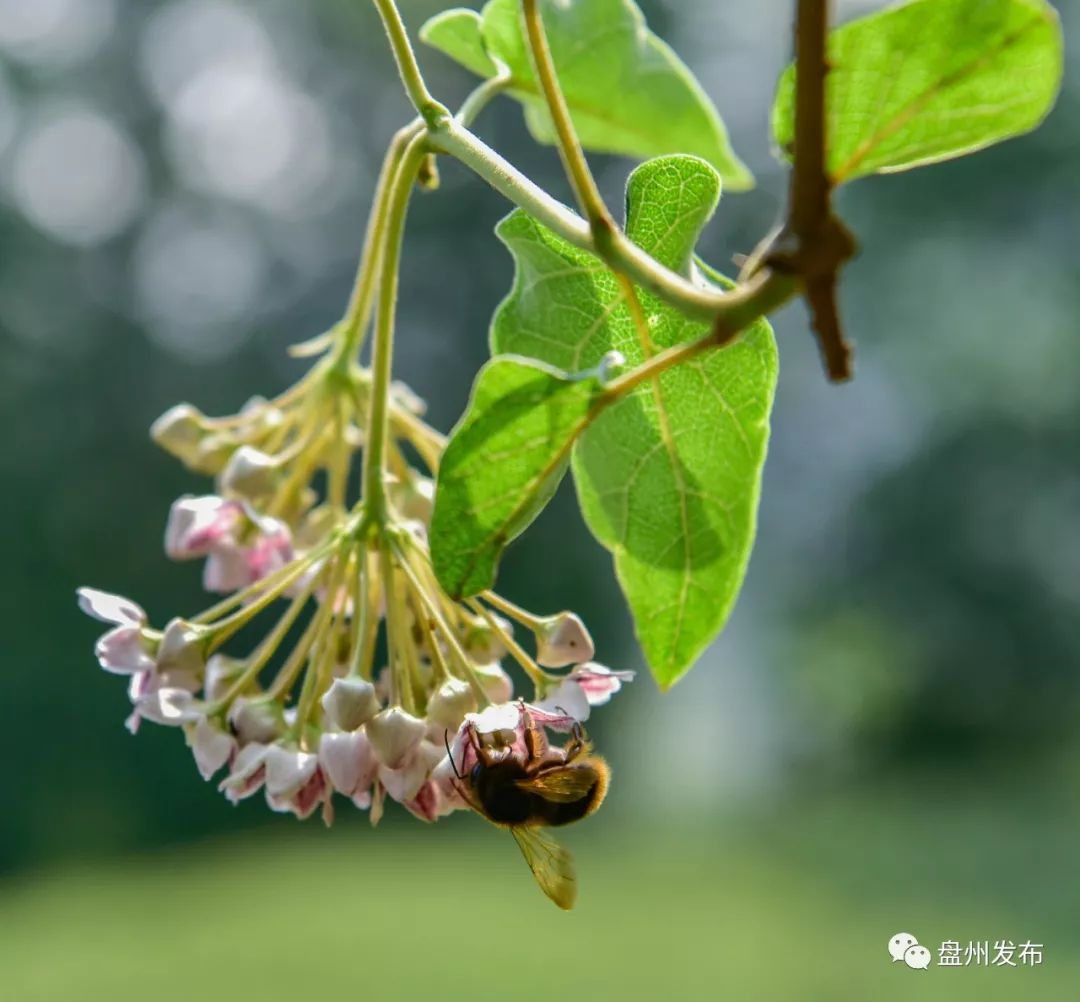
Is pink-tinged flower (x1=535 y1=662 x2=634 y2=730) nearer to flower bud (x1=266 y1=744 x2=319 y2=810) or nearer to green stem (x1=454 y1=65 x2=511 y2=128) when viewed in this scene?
flower bud (x1=266 y1=744 x2=319 y2=810)

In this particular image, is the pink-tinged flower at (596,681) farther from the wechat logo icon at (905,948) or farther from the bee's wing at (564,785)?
the wechat logo icon at (905,948)

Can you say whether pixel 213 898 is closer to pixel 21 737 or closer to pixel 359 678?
pixel 21 737

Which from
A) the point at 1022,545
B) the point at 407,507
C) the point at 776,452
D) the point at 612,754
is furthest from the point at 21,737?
the point at 407,507

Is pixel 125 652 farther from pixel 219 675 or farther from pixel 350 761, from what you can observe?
pixel 350 761

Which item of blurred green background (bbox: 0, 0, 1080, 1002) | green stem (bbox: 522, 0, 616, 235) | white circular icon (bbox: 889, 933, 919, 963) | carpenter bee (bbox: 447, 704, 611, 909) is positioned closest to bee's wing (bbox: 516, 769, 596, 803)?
carpenter bee (bbox: 447, 704, 611, 909)

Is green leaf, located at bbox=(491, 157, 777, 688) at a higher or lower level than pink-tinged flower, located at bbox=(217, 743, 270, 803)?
higher

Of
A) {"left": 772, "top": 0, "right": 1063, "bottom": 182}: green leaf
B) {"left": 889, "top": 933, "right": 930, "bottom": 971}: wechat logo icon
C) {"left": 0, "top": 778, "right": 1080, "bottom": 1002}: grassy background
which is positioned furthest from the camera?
{"left": 0, "top": 778, "right": 1080, "bottom": 1002}: grassy background
